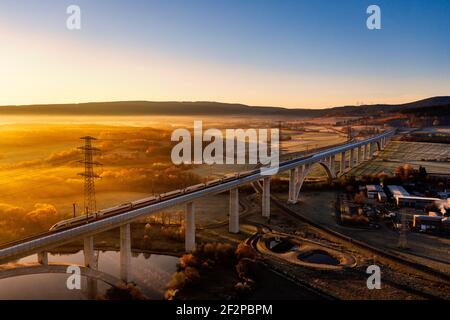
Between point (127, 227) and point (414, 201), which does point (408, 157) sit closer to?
point (414, 201)

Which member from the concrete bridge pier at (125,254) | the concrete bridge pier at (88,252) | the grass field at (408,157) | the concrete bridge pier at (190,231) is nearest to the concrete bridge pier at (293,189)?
the concrete bridge pier at (190,231)

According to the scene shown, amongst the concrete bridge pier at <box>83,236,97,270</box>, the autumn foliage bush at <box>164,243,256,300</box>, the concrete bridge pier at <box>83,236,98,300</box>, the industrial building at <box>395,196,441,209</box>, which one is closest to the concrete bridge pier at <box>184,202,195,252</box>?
the autumn foliage bush at <box>164,243,256,300</box>

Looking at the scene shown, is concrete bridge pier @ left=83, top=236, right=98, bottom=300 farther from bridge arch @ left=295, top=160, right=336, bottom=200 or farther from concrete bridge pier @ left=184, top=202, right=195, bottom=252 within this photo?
bridge arch @ left=295, top=160, right=336, bottom=200

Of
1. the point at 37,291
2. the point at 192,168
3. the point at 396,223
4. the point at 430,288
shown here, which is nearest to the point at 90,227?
the point at 37,291

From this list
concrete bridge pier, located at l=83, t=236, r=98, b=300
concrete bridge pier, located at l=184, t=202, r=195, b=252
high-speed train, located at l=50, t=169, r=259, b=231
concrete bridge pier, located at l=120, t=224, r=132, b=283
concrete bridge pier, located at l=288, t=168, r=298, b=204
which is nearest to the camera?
high-speed train, located at l=50, t=169, r=259, b=231

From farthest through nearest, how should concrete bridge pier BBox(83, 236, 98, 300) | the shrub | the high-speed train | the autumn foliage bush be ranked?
the shrub
the autumn foliage bush
concrete bridge pier BBox(83, 236, 98, 300)
the high-speed train

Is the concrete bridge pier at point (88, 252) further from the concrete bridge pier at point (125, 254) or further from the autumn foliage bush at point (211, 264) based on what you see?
the autumn foliage bush at point (211, 264)

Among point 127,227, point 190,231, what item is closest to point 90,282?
point 127,227

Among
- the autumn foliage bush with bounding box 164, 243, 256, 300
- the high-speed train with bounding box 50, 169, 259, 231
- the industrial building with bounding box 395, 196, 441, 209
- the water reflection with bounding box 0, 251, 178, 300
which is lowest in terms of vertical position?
the water reflection with bounding box 0, 251, 178, 300
